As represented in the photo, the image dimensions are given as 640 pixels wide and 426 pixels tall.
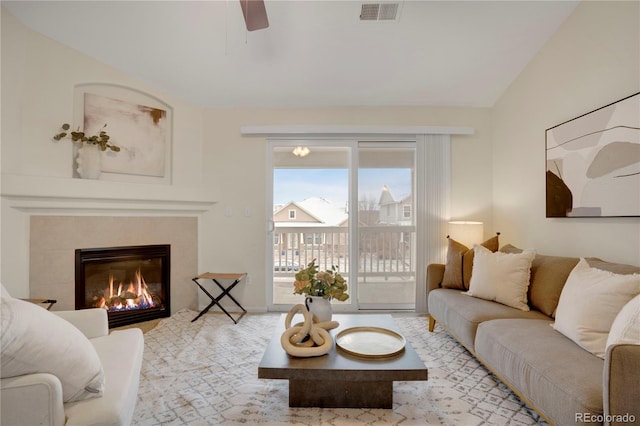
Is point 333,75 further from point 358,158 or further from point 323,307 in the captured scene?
point 323,307

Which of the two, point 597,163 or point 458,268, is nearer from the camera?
point 597,163

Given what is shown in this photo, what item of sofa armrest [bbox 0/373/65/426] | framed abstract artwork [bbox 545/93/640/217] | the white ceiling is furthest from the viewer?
the white ceiling

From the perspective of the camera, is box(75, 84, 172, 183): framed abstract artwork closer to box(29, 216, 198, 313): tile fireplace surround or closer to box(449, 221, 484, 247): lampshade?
box(29, 216, 198, 313): tile fireplace surround

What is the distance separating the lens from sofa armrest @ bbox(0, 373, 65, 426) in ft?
3.21

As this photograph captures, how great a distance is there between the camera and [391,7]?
2461 mm

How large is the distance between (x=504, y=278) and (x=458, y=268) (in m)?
0.53

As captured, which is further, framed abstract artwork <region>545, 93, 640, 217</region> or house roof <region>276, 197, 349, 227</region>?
house roof <region>276, 197, 349, 227</region>

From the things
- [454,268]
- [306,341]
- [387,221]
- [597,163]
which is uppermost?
[597,163]

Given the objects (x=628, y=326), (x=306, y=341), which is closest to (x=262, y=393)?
(x=306, y=341)

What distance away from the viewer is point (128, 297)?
328 centimetres

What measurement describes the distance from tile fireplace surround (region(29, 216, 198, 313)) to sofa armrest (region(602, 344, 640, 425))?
352 centimetres

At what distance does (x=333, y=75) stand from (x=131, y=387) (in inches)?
118

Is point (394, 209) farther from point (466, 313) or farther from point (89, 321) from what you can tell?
point (89, 321)

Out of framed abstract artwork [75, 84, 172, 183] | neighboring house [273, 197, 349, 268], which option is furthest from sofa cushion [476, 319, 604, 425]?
framed abstract artwork [75, 84, 172, 183]
